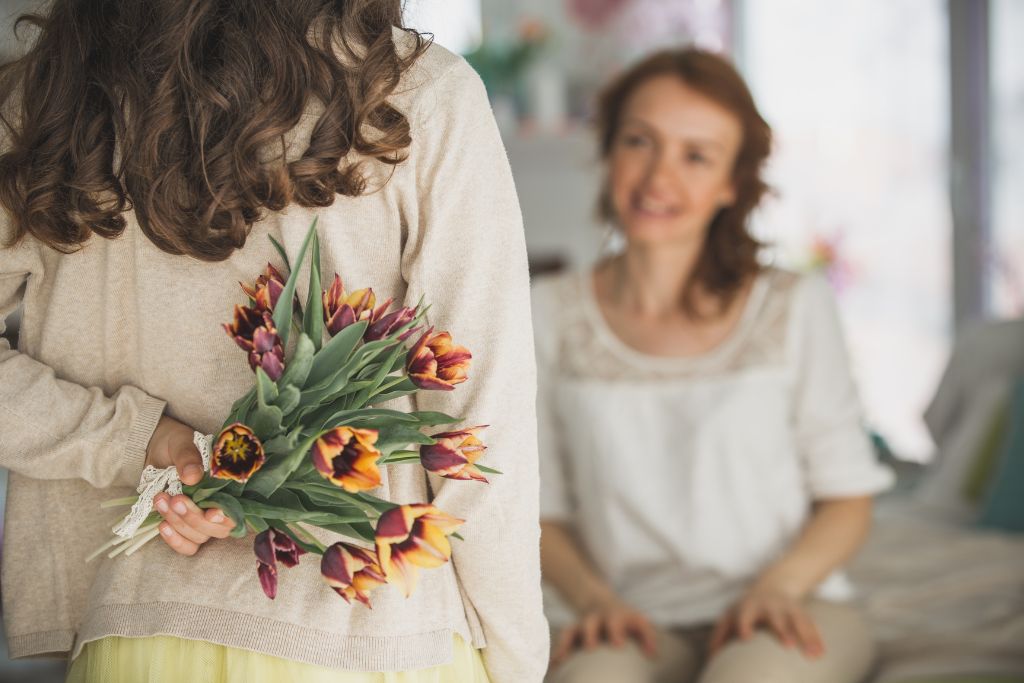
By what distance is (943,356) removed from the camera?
15.8 feet

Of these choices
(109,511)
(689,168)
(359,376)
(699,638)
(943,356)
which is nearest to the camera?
(359,376)

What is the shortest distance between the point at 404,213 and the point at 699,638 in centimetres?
110

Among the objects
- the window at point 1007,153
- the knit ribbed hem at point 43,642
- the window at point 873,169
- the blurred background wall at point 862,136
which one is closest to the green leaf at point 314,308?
the knit ribbed hem at point 43,642

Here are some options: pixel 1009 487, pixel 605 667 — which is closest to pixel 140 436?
pixel 605 667

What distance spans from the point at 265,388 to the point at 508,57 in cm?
395

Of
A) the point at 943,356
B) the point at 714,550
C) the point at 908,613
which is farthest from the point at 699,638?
the point at 943,356

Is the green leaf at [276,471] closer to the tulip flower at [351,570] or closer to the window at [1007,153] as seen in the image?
the tulip flower at [351,570]

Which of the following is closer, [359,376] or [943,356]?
[359,376]

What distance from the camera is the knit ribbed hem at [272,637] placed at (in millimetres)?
957

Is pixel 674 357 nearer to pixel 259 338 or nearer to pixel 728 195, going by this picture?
pixel 728 195

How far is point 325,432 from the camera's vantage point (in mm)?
850

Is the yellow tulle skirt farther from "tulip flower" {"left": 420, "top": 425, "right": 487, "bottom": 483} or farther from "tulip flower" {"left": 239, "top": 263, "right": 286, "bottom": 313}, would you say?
"tulip flower" {"left": 239, "top": 263, "right": 286, "bottom": 313}

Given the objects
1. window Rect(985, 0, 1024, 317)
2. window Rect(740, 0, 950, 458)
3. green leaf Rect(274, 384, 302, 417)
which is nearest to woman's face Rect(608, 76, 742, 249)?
green leaf Rect(274, 384, 302, 417)

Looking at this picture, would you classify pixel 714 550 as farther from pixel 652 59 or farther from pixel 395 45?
pixel 395 45
